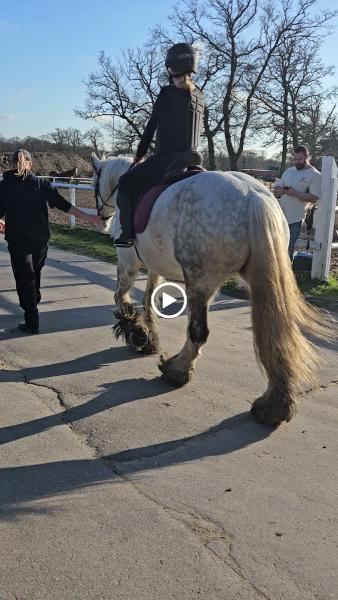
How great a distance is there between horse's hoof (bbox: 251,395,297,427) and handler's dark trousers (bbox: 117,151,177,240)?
1951 millimetres

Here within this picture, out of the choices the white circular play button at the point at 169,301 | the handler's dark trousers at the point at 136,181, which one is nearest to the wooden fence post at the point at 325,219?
the white circular play button at the point at 169,301

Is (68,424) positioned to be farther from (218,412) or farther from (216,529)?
(216,529)

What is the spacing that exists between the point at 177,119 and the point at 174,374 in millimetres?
2220

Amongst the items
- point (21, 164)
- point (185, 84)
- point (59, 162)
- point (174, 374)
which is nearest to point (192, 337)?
point (174, 374)

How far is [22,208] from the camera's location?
18.9 feet

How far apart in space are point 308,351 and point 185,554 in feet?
6.61

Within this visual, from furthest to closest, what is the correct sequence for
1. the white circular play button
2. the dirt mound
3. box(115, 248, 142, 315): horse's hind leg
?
the dirt mound < the white circular play button < box(115, 248, 142, 315): horse's hind leg

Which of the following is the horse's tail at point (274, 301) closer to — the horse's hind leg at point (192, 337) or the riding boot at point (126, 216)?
the horse's hind leg at point (192, 337)

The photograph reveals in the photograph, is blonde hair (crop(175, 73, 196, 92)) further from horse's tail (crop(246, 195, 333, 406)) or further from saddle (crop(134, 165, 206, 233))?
horse's tail (crop(246, 195, 333, 406))

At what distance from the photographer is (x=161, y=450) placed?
11.6ft

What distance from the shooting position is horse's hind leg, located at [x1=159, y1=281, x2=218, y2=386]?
13.8 ft

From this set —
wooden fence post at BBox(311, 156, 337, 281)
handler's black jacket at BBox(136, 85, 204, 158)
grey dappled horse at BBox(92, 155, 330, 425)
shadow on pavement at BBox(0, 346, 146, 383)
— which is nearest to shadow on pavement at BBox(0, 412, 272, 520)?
grey dappled horse at BBox(92, 155, 330, 425)

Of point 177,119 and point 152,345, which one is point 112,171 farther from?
point 152,345

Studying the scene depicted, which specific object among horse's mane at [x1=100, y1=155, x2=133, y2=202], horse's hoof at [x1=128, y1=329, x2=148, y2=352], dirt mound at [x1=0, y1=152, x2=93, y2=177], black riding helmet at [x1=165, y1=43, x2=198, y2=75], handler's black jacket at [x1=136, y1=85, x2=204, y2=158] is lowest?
horse's hoof at [x1=128, y1=329, x2=148, y2=352]
